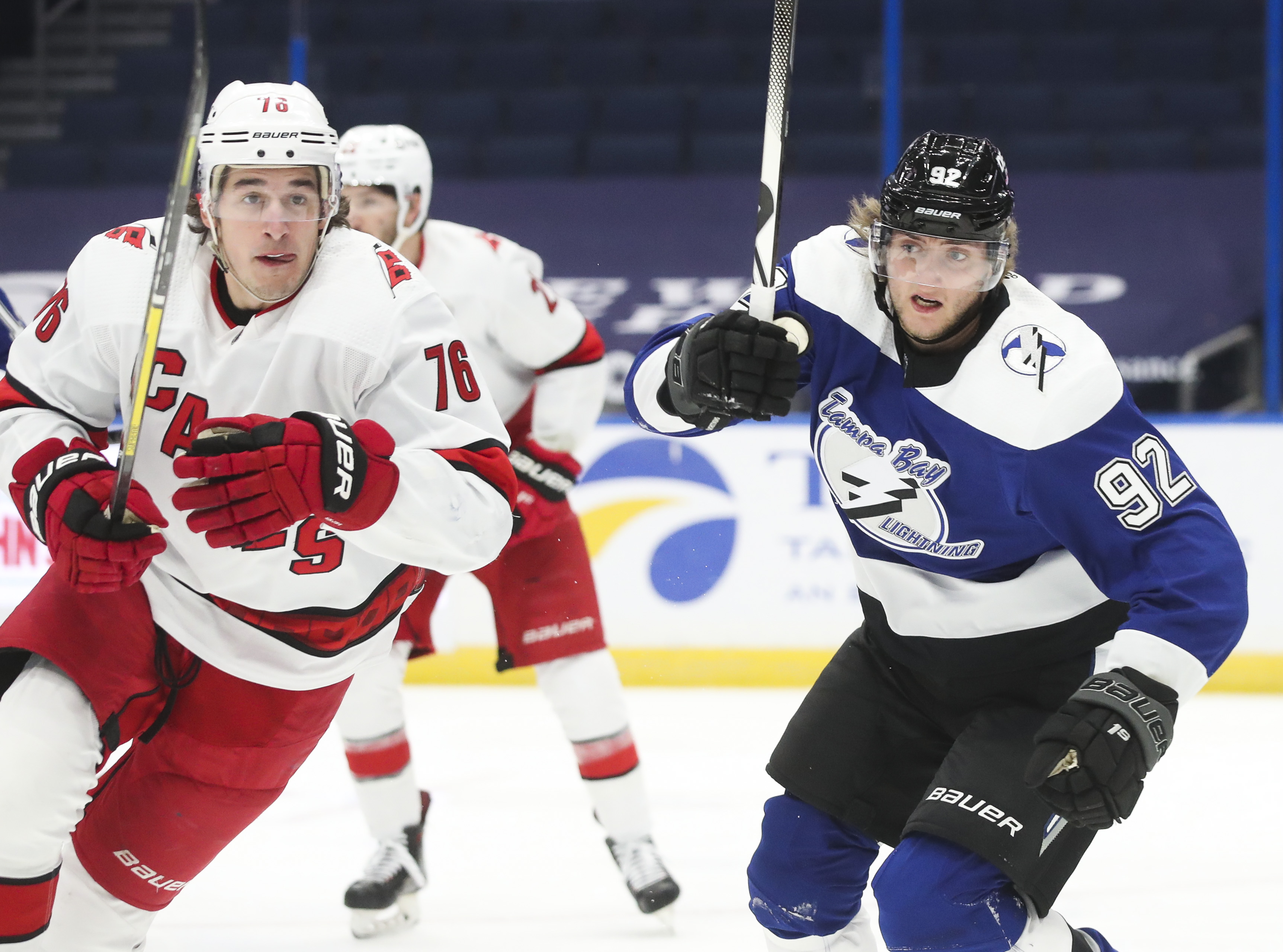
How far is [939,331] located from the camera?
77.9 inches

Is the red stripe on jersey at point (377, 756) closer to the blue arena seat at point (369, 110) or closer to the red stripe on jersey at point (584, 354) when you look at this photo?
the red stripe on jersey at point (584, 354)

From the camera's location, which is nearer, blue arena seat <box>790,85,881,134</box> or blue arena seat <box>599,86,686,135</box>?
blue arena seat <box>790,85,881,134</box>

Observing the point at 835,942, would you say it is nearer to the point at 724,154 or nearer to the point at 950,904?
the point at 950,904

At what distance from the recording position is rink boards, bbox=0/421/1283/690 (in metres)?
5.11

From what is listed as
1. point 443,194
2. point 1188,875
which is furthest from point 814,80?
point 1188,875

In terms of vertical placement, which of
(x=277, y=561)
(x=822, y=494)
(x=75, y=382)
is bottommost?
(x=822, y=494)

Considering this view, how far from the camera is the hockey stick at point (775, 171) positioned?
191cm

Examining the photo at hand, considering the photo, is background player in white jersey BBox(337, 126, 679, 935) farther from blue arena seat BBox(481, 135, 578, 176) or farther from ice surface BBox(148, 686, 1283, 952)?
blue arena seat BBox(481, 135, 578, 176)

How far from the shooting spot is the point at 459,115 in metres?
7.40

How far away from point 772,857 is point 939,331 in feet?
2.40

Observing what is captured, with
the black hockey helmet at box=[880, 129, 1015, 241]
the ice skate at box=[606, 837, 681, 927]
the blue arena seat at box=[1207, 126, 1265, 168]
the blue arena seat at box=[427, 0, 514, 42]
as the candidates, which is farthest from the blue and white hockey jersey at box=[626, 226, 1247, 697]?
the blue arena seat at box=[427, 0, 514, 42]

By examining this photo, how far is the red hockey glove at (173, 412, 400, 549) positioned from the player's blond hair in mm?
756

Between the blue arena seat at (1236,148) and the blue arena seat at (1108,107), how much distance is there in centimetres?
39

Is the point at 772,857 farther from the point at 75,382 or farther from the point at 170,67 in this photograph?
the point at 170,67
